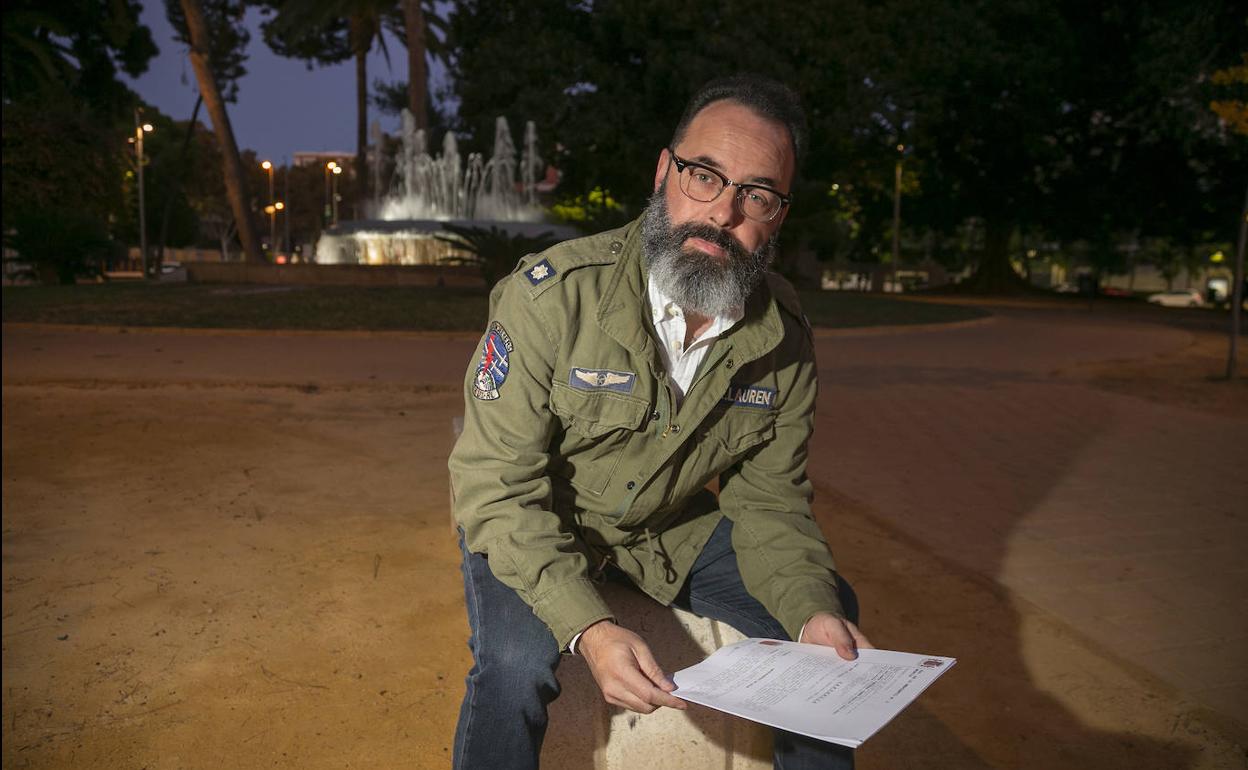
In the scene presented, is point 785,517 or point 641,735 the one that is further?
point 785,517

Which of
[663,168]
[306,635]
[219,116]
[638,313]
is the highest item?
[219,116]

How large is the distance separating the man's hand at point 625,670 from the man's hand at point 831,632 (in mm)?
411

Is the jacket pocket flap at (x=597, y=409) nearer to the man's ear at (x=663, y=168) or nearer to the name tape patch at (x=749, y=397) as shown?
the name tape patch at (x=749, y=397)

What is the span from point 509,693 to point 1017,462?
529 cm

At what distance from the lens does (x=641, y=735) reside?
2205mm

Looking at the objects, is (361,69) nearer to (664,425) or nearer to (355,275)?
(355,275)

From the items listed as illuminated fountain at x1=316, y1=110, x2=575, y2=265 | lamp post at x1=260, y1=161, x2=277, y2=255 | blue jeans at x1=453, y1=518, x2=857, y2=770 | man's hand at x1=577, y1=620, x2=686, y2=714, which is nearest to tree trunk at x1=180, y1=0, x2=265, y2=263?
illuminated fountain at x1=316, y1=110, x2=575, y2=265

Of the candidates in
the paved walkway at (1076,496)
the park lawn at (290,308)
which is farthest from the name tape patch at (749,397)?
the park lawn at (290,308)

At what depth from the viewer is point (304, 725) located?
2779mm

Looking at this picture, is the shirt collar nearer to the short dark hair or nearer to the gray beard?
the gray beard

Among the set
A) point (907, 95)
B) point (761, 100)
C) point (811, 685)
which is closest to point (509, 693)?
point (811, 685)

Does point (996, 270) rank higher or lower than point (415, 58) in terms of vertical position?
lower

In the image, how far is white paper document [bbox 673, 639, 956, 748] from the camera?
168cm

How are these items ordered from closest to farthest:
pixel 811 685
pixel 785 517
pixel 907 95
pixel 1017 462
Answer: pixel 811 685 → pixel 785 517 → pixel 1017 462 → pixel 907 95
